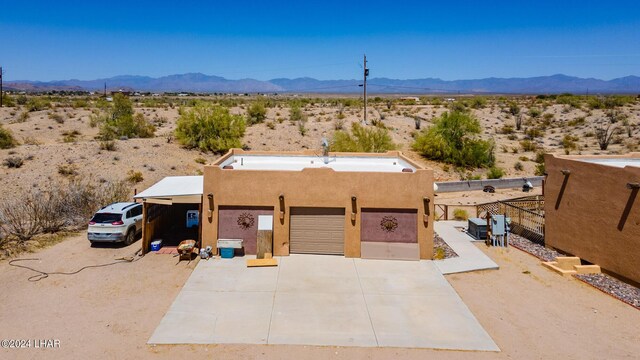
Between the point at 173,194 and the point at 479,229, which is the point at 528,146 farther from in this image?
the point at 173,194

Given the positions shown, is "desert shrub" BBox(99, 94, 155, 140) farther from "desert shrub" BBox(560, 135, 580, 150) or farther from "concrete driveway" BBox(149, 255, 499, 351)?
"desert shrub" BBox(560, 135, 580, 150)

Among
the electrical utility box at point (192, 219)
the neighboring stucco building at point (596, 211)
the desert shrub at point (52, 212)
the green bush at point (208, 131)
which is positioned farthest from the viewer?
the green bush at point (208, 131)

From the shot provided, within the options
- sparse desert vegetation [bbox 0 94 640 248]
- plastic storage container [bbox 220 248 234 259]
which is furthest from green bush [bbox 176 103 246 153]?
plastic storage container [bbox 220 248 234 259]

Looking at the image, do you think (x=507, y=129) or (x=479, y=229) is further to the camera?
(x=507, y=129)

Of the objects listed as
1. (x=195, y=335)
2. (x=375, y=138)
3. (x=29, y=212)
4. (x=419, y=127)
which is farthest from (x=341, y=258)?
(x=419, y=127)

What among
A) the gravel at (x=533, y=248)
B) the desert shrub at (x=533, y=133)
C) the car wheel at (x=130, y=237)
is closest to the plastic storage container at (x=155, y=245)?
the car wheel at (x=130, y=237)

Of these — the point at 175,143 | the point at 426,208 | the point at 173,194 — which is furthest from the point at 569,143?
the point at 173,194

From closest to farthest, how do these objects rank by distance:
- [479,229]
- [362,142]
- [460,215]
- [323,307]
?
[323,307]
[479,229]
[460,215]
[362,142]

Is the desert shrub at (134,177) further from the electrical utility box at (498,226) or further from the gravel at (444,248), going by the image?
the electrical utility box at (498,226)
